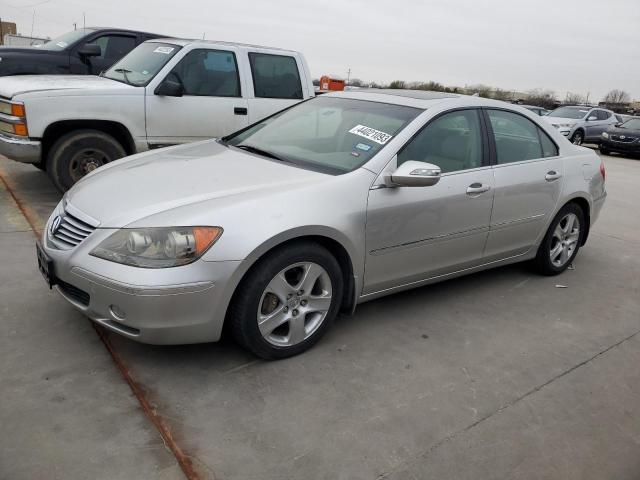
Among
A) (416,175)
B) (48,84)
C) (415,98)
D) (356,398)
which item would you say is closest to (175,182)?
(416,175)

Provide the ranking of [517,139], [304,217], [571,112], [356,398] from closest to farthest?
[356,398] → [304,217] → [517,139] → [571,112]

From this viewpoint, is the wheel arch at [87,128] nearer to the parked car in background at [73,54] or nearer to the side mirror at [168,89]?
the side mirror at [168,89]

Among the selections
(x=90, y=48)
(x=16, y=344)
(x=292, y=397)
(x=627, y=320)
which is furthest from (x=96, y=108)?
(x=627, y=320)

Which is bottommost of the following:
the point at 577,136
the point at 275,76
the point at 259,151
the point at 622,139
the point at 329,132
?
the point at 577,136

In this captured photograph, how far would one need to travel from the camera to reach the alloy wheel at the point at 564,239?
482cm

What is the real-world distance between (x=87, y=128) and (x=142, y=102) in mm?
622

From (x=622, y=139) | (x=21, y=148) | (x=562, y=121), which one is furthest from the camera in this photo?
(x=562, y=121)

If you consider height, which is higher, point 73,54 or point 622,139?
point 73,54

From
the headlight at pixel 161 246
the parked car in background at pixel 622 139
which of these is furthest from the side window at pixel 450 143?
the parked car in background at pixel 622 139

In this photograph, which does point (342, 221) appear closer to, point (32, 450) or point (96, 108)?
point (32, 450)

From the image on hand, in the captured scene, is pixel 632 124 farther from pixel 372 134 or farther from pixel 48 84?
pixel 48 84

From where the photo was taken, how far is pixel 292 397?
2.83 meters

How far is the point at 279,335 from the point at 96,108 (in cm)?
376

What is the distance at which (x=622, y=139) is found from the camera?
1805 cm
